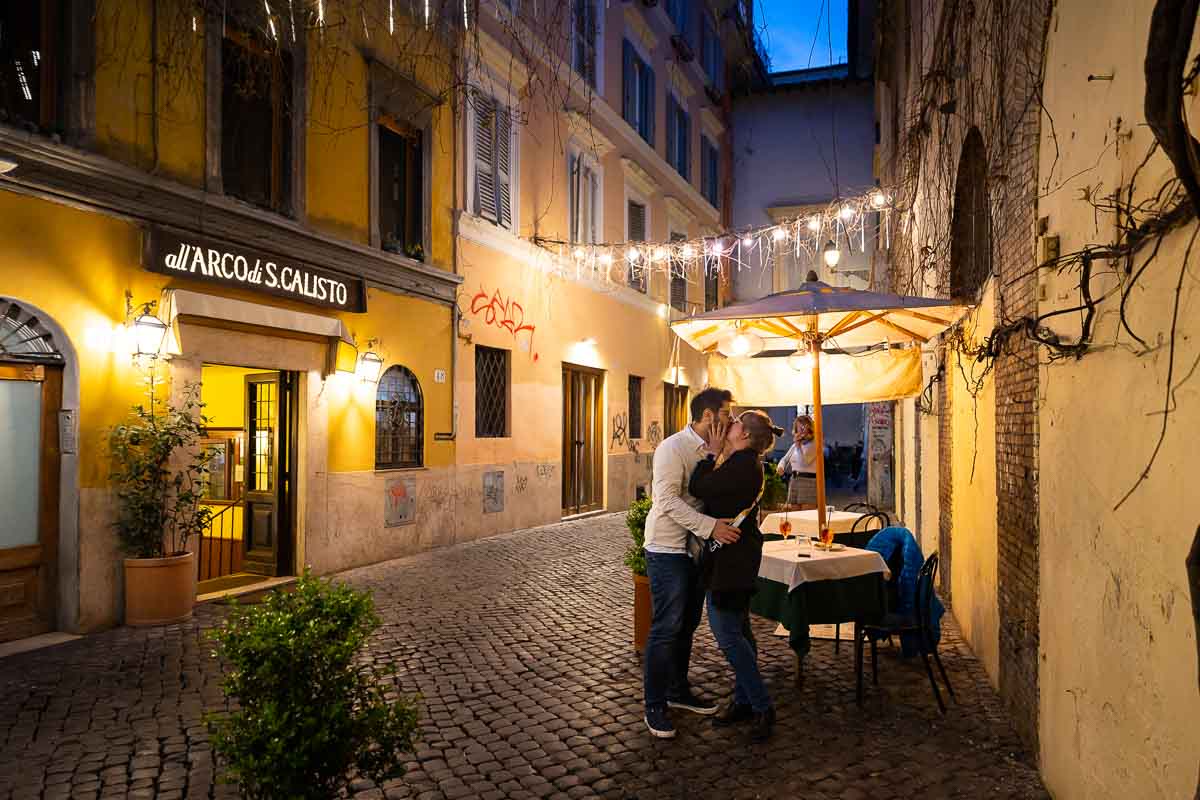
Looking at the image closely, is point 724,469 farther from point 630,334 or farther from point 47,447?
point 630,334

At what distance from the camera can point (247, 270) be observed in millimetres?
8070

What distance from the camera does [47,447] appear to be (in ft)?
21.4

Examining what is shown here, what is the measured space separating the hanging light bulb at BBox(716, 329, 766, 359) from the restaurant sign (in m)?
4.38

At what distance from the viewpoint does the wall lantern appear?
384 inches

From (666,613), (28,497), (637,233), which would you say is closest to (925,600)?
(666,613)

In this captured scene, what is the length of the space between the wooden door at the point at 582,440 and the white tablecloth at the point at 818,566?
378 inches

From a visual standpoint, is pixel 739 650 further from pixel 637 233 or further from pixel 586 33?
pixel 637 233

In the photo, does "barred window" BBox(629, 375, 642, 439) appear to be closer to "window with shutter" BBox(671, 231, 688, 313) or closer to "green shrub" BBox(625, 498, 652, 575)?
"window with shutter" BBox(671, 231, 688, 313)

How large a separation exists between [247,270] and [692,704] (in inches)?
237

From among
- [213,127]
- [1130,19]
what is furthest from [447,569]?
[1130,19]

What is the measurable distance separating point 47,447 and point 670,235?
50.0 feet

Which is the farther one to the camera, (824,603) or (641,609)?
(641,609)

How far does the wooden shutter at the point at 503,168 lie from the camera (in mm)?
12484

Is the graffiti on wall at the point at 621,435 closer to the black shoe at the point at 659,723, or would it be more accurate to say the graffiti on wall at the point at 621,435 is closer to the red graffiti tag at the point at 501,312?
the red graffiti tag at the point at 501,312
